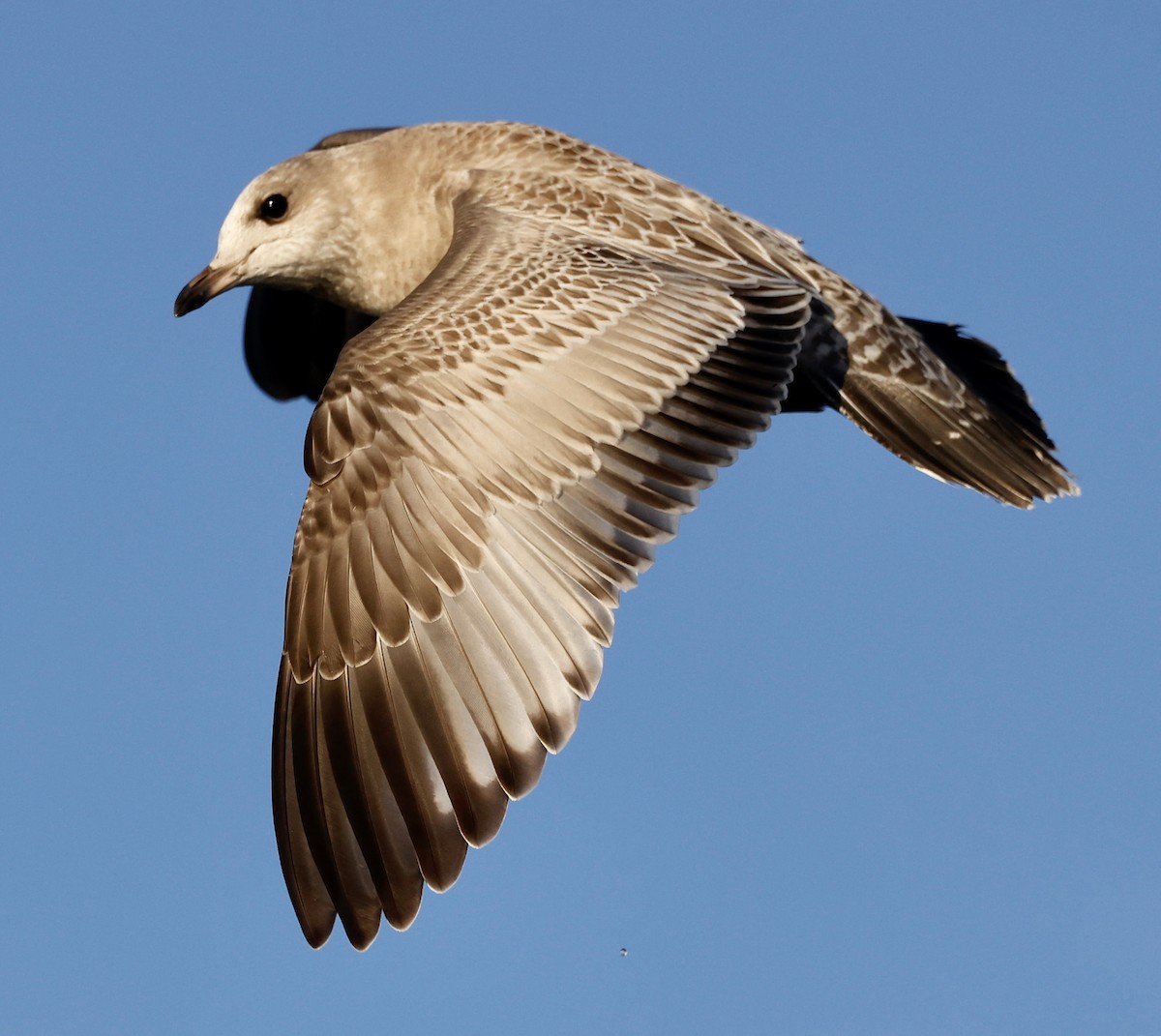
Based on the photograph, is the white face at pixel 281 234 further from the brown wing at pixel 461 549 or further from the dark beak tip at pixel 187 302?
the brown wing at pixel 461 549

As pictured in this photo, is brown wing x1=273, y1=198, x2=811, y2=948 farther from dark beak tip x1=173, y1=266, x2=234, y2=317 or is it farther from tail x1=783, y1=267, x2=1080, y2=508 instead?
dark beak tip x1=173, y1=266, x2=234, y2=317

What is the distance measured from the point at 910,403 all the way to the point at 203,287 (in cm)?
312

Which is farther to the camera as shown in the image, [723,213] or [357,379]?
[723,213]

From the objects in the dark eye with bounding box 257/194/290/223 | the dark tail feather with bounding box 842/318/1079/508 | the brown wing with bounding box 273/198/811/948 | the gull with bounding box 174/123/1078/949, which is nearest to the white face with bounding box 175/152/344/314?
the dark eye with bounding box 257/194/290/223

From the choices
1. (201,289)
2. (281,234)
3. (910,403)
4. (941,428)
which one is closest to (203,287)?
(201,289)

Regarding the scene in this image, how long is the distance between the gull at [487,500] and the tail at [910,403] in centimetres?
6

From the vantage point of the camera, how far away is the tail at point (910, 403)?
7477mm

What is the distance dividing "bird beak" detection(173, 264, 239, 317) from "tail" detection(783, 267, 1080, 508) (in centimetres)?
256

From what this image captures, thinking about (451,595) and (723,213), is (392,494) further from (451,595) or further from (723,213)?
(723,213)

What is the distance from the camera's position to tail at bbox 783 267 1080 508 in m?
7.48

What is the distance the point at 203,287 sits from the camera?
26.2 feet

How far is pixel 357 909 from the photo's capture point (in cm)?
573

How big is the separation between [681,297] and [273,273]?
2.26 metres

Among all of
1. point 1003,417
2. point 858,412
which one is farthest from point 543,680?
point 1003,417
